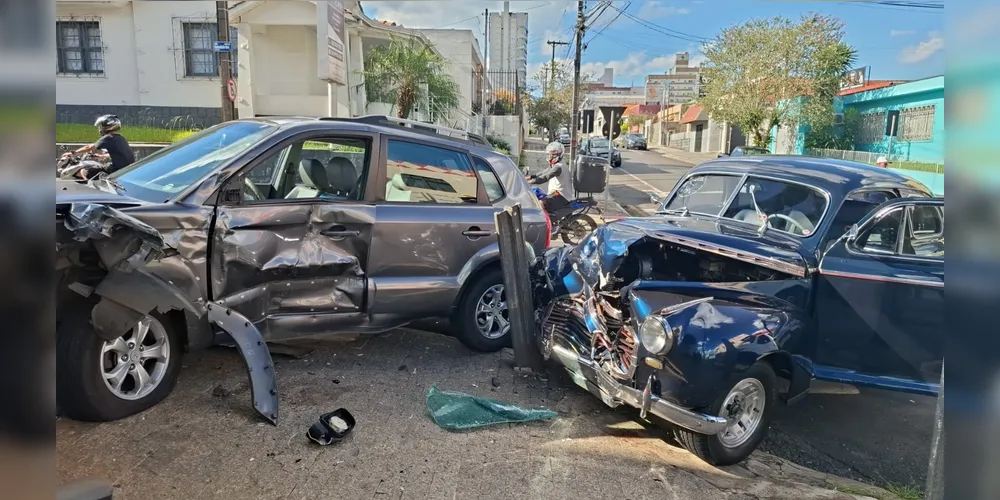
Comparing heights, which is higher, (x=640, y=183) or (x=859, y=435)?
(x=640, y=183)

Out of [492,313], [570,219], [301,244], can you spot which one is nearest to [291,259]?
[301,244]

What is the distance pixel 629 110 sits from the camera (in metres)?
79.0

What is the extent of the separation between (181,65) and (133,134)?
292 cm

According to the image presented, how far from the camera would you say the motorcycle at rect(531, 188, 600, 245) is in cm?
1132

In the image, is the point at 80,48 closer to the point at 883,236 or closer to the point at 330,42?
the point at 330,42

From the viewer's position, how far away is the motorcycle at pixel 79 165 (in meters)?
6.52

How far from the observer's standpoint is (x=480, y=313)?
5504mm

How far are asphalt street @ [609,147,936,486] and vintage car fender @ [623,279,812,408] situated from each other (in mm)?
444

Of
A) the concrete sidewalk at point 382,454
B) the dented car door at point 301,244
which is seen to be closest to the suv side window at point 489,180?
the dented car door at point 301,244

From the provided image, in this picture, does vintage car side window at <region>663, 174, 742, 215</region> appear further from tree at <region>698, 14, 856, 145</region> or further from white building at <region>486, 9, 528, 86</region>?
white building at <region>486, 9, 528, 86</region>

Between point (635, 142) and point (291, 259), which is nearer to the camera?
point (291, 259)

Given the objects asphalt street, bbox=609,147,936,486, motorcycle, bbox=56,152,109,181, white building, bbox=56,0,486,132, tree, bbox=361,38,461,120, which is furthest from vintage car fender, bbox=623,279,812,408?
white building, bbox=56,0,486,132
